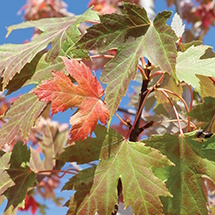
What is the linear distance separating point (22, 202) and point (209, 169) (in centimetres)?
43

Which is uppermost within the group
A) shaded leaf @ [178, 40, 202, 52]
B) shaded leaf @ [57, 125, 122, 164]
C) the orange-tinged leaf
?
shaded leaf @ [178, 40, 202, 52]

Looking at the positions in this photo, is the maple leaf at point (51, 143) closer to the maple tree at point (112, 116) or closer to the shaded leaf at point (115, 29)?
the maple tree at point (112, 116)

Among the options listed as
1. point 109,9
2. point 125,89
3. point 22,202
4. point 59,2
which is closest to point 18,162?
point 22,202

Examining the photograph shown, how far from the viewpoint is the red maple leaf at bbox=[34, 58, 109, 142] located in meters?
0.65

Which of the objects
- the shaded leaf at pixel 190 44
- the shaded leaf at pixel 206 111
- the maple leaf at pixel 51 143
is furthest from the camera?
the maple leaf at pixel 51 143

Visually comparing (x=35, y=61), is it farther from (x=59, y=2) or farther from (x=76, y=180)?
(x=59, y=2)

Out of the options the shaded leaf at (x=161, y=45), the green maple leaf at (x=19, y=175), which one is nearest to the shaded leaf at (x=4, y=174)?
the green maple leaf at (x=19, y=175)

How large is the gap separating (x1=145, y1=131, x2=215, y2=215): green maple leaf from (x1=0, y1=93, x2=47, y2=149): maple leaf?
9.5 inches

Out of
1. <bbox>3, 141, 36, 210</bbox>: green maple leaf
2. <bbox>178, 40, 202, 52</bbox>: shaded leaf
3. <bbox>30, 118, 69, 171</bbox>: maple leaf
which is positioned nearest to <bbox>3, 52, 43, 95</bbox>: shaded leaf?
<bbox>3, 141, 36, 210</bbox>: green maple leaf

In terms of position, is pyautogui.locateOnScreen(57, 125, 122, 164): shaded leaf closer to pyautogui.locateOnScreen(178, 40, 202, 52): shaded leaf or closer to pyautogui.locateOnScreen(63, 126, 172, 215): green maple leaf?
pyautogui.locateOnScreen(63, 126, 172, 215): green maple leaf

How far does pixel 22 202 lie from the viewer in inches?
32.8

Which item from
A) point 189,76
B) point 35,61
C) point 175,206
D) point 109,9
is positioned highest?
point 109,9

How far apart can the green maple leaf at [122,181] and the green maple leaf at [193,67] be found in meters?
0.17

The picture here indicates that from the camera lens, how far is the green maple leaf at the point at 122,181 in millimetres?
674
